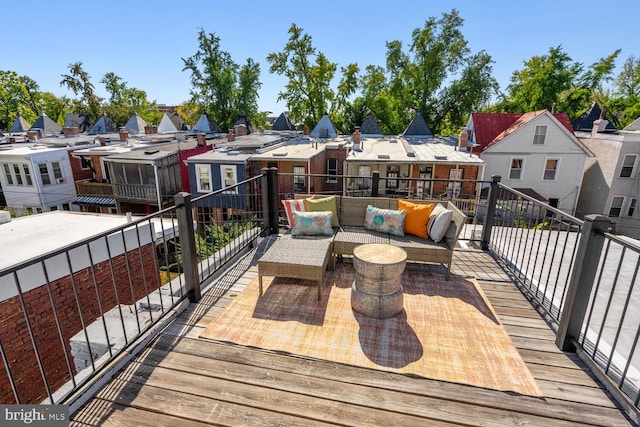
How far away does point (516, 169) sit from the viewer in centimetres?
1667

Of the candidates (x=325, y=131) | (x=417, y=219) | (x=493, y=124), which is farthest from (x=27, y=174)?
(x=493, y=124)

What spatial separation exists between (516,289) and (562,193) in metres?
17.4

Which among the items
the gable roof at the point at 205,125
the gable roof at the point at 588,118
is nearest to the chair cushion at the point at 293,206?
the gable roof at the point at 588,118

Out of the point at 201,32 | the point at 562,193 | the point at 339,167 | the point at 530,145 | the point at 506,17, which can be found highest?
the point at 201,32

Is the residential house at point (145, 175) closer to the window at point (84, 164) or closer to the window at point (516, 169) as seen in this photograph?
the window at point (84, 164)

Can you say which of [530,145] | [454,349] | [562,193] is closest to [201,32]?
[530,145]

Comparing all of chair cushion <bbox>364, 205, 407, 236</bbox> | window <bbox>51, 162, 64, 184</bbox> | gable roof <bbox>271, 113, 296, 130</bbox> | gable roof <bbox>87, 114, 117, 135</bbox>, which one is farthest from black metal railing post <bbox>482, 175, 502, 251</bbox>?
gable roof <bbox>87, 114, 117, 135</bbox>

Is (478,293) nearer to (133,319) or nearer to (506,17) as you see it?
(133,319)

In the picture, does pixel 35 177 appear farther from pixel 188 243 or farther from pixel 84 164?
pixel 188 243

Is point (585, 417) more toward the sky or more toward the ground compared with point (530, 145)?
more toward the ground

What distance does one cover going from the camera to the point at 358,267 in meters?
3.14

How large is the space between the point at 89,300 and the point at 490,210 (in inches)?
329

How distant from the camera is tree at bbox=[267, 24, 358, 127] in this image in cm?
2606

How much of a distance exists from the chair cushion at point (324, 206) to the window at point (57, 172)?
21543mm
